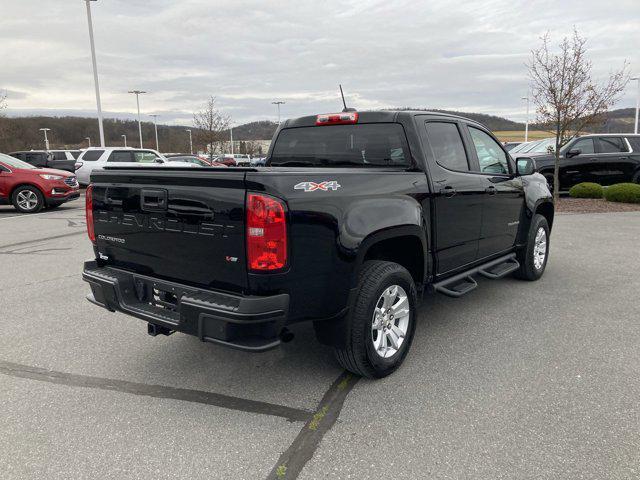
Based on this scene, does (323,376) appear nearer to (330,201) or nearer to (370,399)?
(370,399)

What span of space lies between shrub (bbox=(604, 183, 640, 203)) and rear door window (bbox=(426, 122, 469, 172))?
11.0 metres

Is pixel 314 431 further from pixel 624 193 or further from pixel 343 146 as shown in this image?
pixel 624 193

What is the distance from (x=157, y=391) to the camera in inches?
129

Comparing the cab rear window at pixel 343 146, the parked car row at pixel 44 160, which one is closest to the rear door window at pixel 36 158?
→ the parked car row at pixel 44 160

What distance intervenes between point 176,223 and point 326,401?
146cm

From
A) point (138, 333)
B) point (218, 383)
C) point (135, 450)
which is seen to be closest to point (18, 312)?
point (138, 333)

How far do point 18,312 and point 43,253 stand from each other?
332 cm

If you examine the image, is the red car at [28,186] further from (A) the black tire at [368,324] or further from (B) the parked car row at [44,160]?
(A) the black tire at [368,324]

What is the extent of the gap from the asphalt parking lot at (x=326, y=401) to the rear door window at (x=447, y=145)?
1.46 m

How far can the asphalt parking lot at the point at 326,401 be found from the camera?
249cm

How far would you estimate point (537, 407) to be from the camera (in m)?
2.97

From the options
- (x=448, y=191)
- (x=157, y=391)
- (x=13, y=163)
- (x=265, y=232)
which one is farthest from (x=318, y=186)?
(x=13, y=163)

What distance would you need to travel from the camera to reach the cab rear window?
155 inches

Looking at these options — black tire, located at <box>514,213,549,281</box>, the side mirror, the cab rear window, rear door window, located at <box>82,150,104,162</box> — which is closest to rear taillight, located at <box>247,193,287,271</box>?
the cab rear window
